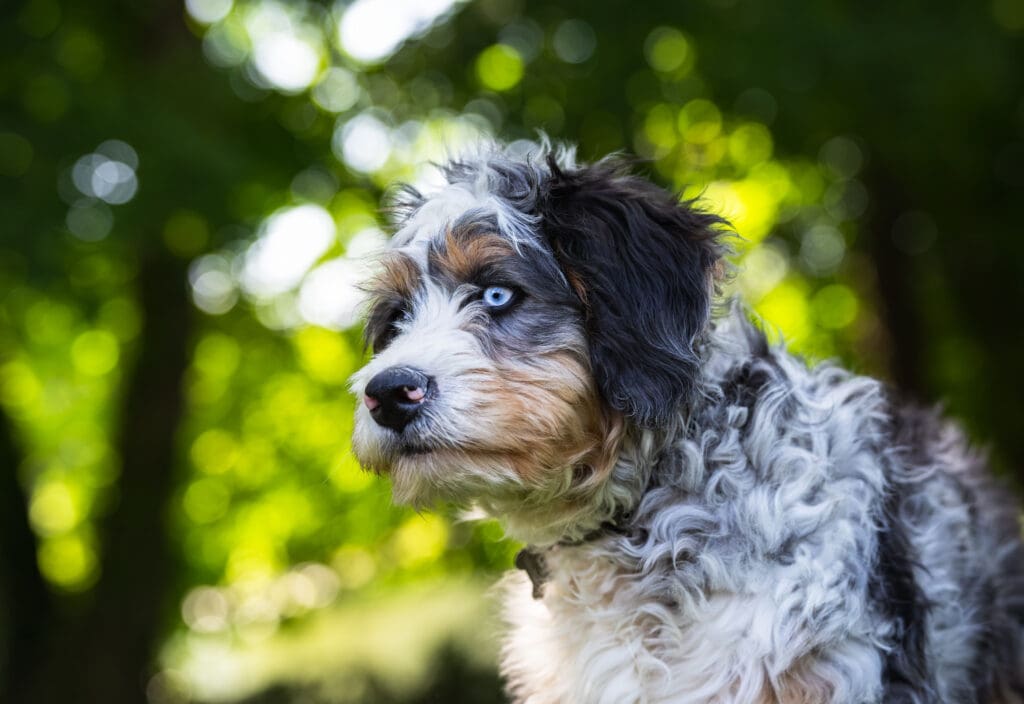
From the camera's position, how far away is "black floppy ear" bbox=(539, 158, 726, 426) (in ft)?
10.7

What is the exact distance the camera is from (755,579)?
129 inches

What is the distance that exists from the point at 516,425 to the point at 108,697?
30.3ft

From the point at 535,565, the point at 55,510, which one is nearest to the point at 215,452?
the point at 55,510

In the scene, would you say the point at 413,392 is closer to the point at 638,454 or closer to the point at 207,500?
the point at 638,454

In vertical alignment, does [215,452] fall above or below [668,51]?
below

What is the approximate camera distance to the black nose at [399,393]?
10.1ft

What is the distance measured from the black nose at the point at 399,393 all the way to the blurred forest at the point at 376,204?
0.88 metres

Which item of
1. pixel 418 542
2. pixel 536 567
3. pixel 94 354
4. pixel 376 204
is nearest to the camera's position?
pixel 536 567

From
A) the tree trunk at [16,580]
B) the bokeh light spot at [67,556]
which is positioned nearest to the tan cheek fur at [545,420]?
the tree trunk at [16,580]

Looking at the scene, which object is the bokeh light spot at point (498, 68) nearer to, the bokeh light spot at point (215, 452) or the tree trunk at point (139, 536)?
the tree trunk at point (139, 536)

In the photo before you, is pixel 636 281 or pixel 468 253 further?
pixel 468 253

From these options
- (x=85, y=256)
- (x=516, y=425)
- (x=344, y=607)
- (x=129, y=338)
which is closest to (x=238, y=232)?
(x=85, y=256)

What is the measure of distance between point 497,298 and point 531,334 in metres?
0.19

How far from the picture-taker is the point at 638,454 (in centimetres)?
342
